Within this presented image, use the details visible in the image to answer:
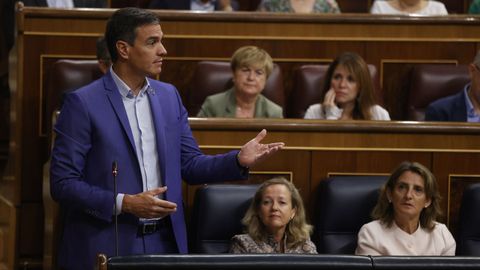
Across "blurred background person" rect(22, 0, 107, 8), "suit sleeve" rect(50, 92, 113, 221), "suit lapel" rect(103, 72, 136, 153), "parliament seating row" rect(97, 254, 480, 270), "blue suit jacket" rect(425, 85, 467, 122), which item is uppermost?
"blurred background person" rect(22, 0, 107, 8)

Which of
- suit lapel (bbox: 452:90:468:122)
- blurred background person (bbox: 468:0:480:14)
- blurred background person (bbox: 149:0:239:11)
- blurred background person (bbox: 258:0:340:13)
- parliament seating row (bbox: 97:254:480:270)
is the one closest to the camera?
parliament seating row (bbox: 97:254:480:270)

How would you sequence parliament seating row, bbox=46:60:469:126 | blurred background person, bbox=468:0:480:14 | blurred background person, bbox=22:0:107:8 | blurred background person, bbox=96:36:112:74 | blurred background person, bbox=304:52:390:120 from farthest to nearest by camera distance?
blurred background person, bbox=468:0:480:14
blurred background person, bbox=22:0:107:8
parliament seating row, bbox=46:60:469:126
blurred background person, bbox=304:52:390:120
blurred background person, bbox=96:36:112:74

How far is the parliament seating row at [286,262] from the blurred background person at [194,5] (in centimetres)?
246

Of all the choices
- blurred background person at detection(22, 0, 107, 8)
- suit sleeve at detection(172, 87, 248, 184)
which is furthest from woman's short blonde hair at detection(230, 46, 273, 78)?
suit sleeve at detection(172, 87, 248, 184)

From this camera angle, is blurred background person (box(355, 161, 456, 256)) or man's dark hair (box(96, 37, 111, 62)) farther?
man's dark hair (box(96, 37, 111, 62))

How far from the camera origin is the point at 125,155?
217 centimetres

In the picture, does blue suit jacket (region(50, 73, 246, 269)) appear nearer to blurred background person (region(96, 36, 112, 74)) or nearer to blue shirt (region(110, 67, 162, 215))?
blue shirt (region(110, 67, 162, 215))

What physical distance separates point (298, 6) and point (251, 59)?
75cm

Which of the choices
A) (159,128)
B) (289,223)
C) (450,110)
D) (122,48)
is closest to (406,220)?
(289,223)

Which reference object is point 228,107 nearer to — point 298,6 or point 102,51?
point 102,51

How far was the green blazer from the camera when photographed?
10.8 ft

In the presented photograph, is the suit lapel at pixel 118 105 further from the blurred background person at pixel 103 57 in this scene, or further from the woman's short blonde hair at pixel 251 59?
the woman's short blonde hair at pixel 251 59

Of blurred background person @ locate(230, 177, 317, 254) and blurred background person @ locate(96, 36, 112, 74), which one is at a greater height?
blurred background person @ locate(96, 36, 112, 74)

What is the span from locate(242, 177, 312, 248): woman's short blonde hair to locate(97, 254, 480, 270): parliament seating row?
83cm
